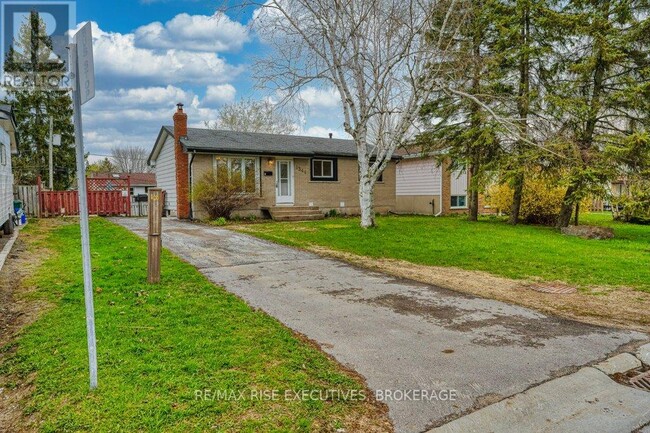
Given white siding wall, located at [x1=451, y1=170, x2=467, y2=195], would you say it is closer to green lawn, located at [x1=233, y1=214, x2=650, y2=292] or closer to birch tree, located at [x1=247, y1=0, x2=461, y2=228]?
green lawn, located at [x1=233, y1=214, x2=650, y2=292]

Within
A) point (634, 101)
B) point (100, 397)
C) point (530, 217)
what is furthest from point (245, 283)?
point (530, 217)

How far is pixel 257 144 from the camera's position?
18.2 meters

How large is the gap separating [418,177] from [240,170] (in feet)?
34.9

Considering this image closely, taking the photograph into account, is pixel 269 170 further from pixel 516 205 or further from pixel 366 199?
pixel 516 205

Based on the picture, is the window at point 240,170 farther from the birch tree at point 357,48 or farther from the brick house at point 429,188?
the brick house at point 429,188

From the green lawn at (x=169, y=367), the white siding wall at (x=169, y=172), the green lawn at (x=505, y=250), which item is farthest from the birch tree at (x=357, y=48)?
the green lawn at (x=169, y=367)

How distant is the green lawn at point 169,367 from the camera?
2449 millimetres

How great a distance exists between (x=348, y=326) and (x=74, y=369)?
2.48 m

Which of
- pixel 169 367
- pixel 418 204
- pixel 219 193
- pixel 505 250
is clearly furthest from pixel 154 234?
pixel 418 204

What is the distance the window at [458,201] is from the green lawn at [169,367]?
19435mm

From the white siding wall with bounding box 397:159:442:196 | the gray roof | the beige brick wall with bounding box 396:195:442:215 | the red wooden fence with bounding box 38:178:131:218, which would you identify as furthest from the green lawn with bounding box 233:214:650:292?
the red wooden fence with bounding box 38:178:131:218

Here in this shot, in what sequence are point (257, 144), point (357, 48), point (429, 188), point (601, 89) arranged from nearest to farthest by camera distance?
1. point (357, 48)
2. point (601, 89)
3. point (257, 144)
4. point (429, 188)

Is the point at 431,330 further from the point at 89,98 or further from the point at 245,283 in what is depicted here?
the point at 89,98

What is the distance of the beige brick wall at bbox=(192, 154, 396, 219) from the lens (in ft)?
54.8
